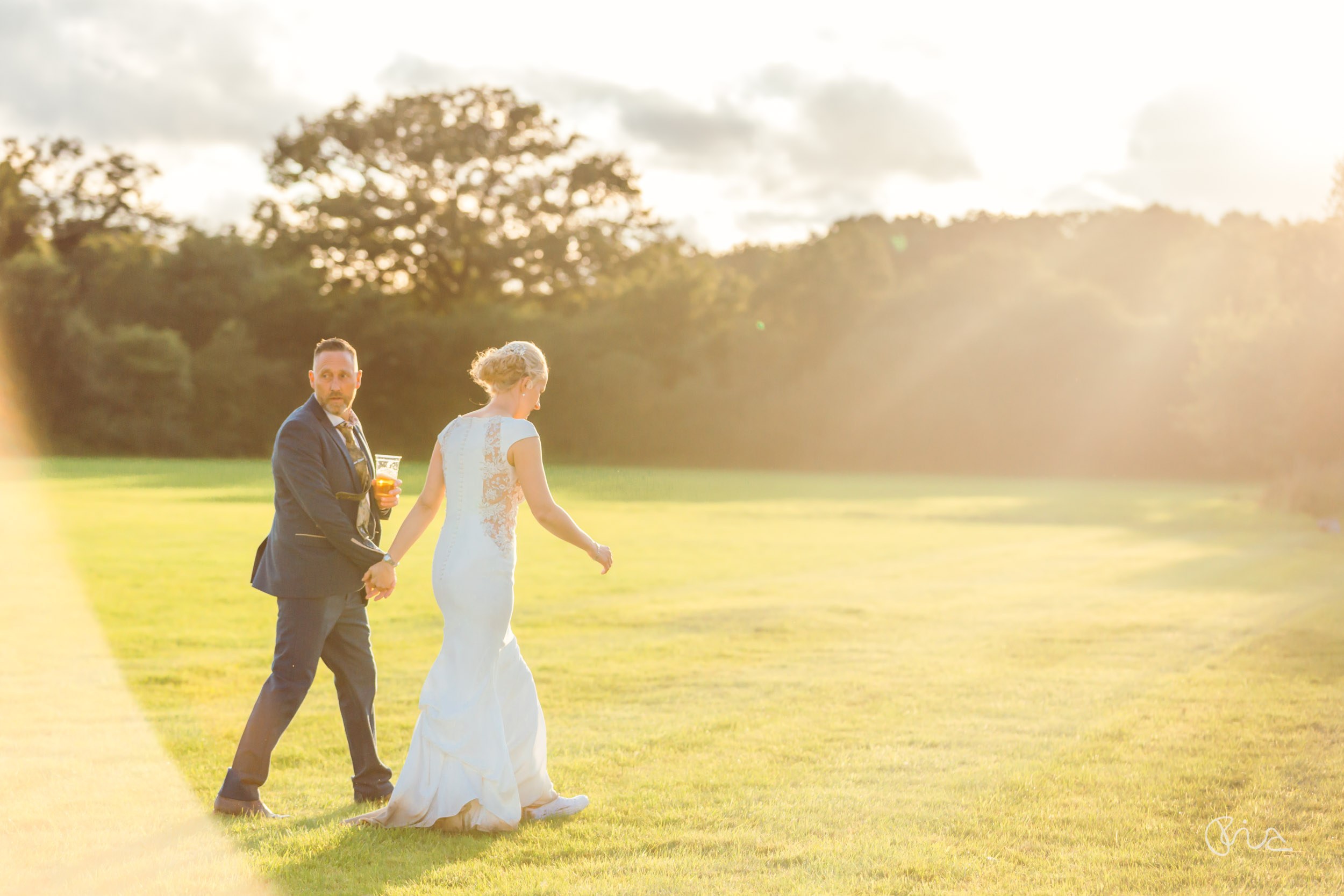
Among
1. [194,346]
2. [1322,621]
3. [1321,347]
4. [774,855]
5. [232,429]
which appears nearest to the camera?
[774,855]

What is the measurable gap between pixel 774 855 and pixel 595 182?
52.3 m

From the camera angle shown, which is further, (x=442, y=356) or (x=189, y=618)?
(x=442, y=356)

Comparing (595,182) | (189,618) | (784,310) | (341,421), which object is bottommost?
(189,618)

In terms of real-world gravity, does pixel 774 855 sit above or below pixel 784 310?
below

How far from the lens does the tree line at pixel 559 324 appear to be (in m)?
51.9

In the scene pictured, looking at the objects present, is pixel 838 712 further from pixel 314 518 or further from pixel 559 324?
pixel 559 324

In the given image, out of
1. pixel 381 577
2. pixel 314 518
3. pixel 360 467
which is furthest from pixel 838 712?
pixel 314 518

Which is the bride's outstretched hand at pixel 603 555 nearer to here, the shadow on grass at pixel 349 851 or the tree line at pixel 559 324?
the shadow on grass at pixel 349 851

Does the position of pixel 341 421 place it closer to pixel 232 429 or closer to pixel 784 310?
pixel 232 429

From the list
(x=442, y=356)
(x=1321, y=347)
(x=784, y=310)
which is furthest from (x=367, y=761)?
(x=784, y=310)

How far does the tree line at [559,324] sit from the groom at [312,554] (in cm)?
4670

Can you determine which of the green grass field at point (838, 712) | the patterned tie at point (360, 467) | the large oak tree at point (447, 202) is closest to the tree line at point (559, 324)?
the large oak tree at point (447, 202)

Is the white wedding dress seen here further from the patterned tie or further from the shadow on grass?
the patterned tie

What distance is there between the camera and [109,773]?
6176 mm
